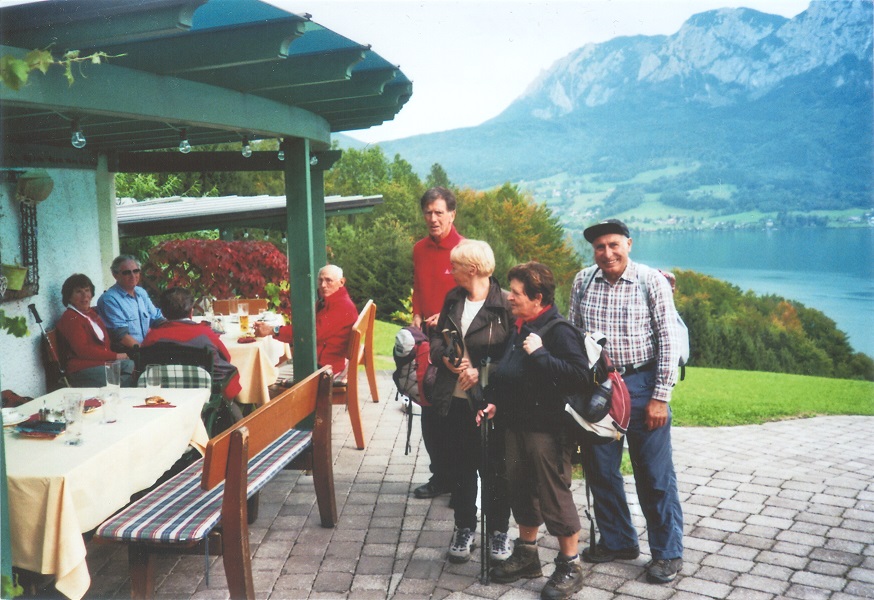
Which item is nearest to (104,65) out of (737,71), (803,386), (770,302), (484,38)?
(803,386)

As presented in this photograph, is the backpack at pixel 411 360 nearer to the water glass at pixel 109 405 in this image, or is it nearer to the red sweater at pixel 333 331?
the water glass at pixel 109 405

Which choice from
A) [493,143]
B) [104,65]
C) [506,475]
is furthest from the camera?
[493,143]

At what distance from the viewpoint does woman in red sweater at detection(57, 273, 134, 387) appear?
590 centimetres

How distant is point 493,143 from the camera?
344 feet

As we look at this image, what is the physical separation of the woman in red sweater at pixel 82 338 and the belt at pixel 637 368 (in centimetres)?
415

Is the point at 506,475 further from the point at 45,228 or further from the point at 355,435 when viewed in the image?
the point at 45,228

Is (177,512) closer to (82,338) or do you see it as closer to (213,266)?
(82,338)

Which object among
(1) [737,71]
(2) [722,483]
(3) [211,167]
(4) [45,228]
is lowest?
(2) [722,483]

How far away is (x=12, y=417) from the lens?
12.1ft

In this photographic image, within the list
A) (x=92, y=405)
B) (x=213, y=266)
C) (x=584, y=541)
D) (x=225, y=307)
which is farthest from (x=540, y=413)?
(x=213, y=266)

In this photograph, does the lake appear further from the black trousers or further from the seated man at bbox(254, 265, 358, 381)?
the black trousers

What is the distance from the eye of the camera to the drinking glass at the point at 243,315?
22.3 ft

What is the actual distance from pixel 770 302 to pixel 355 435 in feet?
144

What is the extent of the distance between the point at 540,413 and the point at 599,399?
0.28 m
